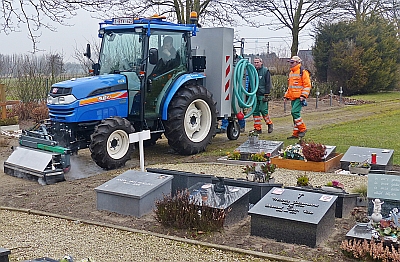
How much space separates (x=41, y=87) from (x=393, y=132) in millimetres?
10916

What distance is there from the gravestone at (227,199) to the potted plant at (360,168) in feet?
9.97

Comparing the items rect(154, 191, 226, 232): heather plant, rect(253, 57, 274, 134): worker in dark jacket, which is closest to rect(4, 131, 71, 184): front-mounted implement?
rect(154, 191, 226, 232): heather plant

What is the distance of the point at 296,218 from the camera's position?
5.31m

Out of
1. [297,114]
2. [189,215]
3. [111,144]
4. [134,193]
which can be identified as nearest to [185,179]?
[134,193]

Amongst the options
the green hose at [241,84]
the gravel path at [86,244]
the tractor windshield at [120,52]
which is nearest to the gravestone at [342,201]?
the gravel path at [86,244]

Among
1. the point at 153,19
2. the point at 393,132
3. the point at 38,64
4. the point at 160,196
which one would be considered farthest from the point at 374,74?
the point at 160,196

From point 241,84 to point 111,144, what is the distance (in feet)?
12.6

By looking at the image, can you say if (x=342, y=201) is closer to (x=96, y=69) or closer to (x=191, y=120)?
(x=191, y=120)

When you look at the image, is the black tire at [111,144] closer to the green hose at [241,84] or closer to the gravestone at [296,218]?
the green hose at [241,84]

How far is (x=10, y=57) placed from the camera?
19938mm

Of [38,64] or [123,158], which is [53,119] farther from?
[38,64]

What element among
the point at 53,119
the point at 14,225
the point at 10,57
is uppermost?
the point at 10,57

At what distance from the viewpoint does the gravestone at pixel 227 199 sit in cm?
584

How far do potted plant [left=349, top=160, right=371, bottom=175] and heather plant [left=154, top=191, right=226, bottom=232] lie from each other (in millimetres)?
3698
